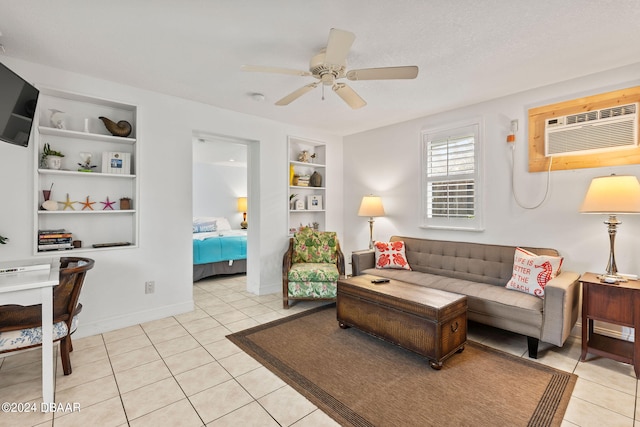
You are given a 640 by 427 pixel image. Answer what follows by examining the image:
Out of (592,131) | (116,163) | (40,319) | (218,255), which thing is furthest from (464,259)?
(116,163)

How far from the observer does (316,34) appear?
208 cm

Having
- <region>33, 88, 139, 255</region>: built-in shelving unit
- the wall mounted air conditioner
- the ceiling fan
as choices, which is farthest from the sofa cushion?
<region>33, 88, 139, 255</region>: built-in shelving unit

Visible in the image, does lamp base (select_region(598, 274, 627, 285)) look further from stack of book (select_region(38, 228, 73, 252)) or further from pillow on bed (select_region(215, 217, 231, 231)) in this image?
pillow on bed (select_region(215, 217, 231, 231))

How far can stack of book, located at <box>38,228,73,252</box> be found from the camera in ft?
8.62

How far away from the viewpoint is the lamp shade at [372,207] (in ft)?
14.0

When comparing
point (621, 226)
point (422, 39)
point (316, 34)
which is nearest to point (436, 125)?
point (422, 39)

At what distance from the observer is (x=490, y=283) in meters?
3.13

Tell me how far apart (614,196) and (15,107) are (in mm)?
4536

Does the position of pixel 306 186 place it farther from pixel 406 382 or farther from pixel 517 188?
pixel 406 382

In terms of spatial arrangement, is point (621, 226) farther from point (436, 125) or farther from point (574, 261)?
point (436, 125)

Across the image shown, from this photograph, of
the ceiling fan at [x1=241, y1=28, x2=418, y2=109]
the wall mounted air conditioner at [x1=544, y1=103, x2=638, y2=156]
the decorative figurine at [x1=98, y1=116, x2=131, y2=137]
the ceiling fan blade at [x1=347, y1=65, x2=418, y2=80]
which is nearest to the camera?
the ceiling fan at [x1=241, y1=28, x2=418, y2=109]

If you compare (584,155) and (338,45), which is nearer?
(338,45)

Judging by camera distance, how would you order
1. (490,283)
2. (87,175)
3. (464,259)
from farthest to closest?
1. (464,259)
2. (490,283)
3. (87,175)

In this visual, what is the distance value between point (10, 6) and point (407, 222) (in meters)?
4.26
